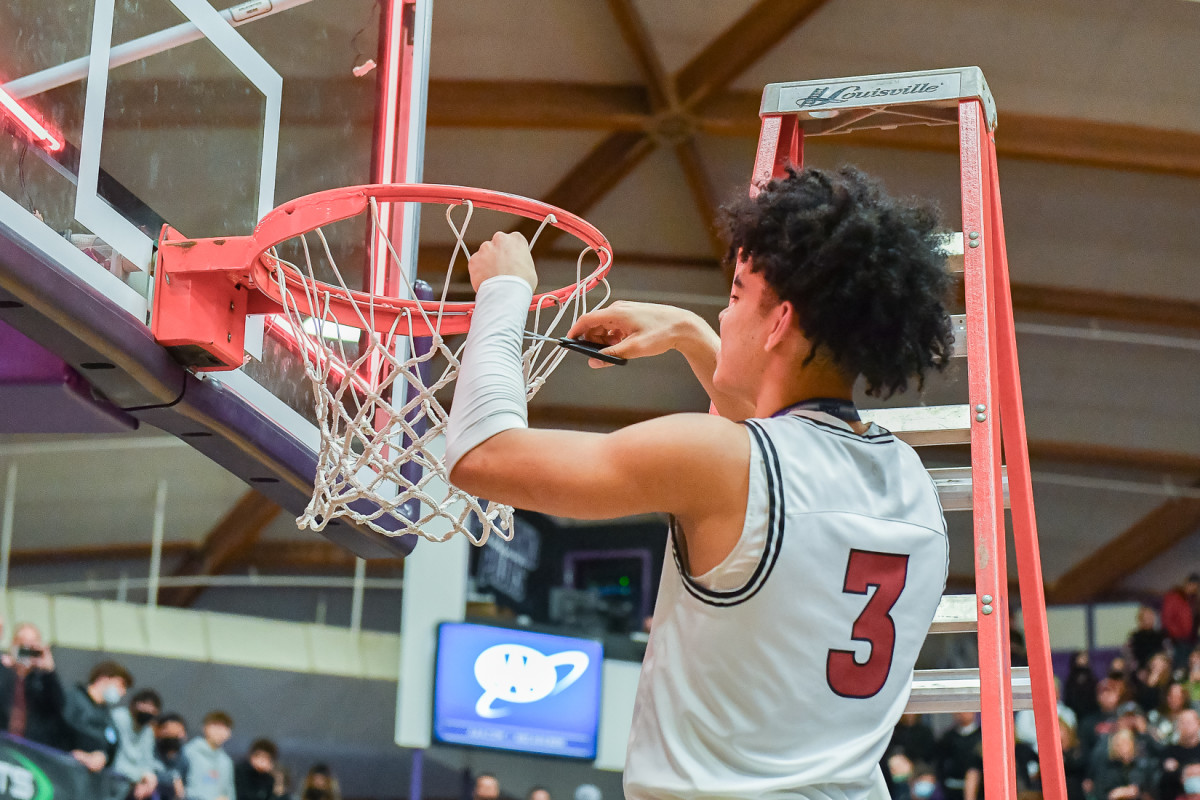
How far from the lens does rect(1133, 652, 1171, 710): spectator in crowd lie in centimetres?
977

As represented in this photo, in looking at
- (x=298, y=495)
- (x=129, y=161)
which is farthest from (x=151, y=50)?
(x=298, y=495)

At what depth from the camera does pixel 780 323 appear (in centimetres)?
163

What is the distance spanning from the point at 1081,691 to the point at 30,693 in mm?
7636

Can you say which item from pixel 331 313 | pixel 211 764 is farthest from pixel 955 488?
pixel 211 764

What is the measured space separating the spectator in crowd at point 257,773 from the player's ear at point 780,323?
27.6 feet

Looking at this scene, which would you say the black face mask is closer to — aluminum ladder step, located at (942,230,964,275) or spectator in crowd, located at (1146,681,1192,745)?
spectator in crowd, located at (1146,681,1192,745)

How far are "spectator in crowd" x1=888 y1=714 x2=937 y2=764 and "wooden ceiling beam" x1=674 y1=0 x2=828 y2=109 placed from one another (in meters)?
5.08

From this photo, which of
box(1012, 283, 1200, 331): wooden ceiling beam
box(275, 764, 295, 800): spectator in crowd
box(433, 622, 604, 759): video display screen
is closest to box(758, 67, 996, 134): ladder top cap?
box(1012, 283, 1200, 331): wooden ceiling beam

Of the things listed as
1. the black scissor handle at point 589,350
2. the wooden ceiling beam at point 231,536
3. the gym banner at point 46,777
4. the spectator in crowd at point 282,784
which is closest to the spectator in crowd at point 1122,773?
the spectator in crowd at point 282,784

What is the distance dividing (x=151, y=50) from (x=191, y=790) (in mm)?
7130

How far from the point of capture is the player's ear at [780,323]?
5.33 feet

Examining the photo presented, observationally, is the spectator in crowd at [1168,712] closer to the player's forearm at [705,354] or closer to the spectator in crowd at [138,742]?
the spectator in crowd at [138,742]

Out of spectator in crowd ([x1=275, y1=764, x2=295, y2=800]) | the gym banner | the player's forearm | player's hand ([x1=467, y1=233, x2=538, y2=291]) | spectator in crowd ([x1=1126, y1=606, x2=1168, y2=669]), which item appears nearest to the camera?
player's hand ([x1=467, y1=233, x2=538, y2=291])

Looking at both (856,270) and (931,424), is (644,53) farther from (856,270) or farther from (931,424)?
(856,270)
